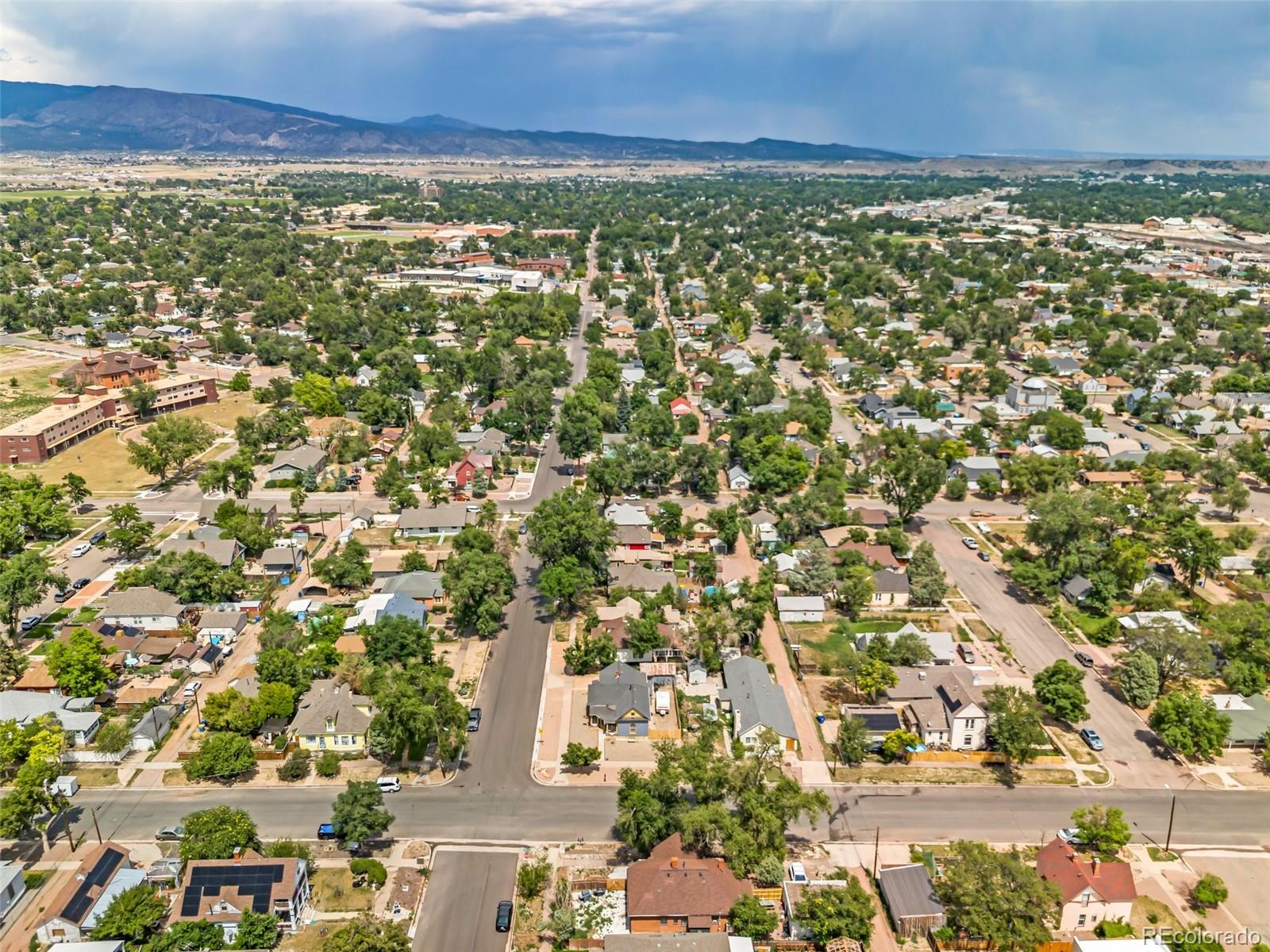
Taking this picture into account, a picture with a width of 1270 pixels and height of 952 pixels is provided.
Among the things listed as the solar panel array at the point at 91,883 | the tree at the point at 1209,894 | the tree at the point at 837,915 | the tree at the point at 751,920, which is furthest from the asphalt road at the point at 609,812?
the tree at the point at 751,920

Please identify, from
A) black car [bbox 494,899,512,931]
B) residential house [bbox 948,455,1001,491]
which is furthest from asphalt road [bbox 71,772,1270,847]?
residential house [bbox 948,455,1001,491]

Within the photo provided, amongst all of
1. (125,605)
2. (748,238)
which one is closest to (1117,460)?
(125,605)

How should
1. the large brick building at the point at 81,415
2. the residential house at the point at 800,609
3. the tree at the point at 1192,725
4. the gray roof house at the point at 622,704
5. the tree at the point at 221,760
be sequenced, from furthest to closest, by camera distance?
1. the large brick building at the point at 81,415
2. the residential house at the point at 800,609
3. the gray roof house at the point at 622,704
4. the tree at the point at 1192,725
5. the tree at the point at 221,760

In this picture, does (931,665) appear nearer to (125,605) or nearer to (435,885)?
(435,885)

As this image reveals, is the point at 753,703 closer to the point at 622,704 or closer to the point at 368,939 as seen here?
the point at 622,704

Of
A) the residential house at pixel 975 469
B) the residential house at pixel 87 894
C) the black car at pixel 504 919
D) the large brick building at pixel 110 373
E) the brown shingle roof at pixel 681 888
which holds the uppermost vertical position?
the large brick building at pixel 110 373

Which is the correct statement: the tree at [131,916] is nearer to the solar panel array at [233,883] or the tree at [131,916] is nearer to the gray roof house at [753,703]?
the solar panel array at [233,883]
